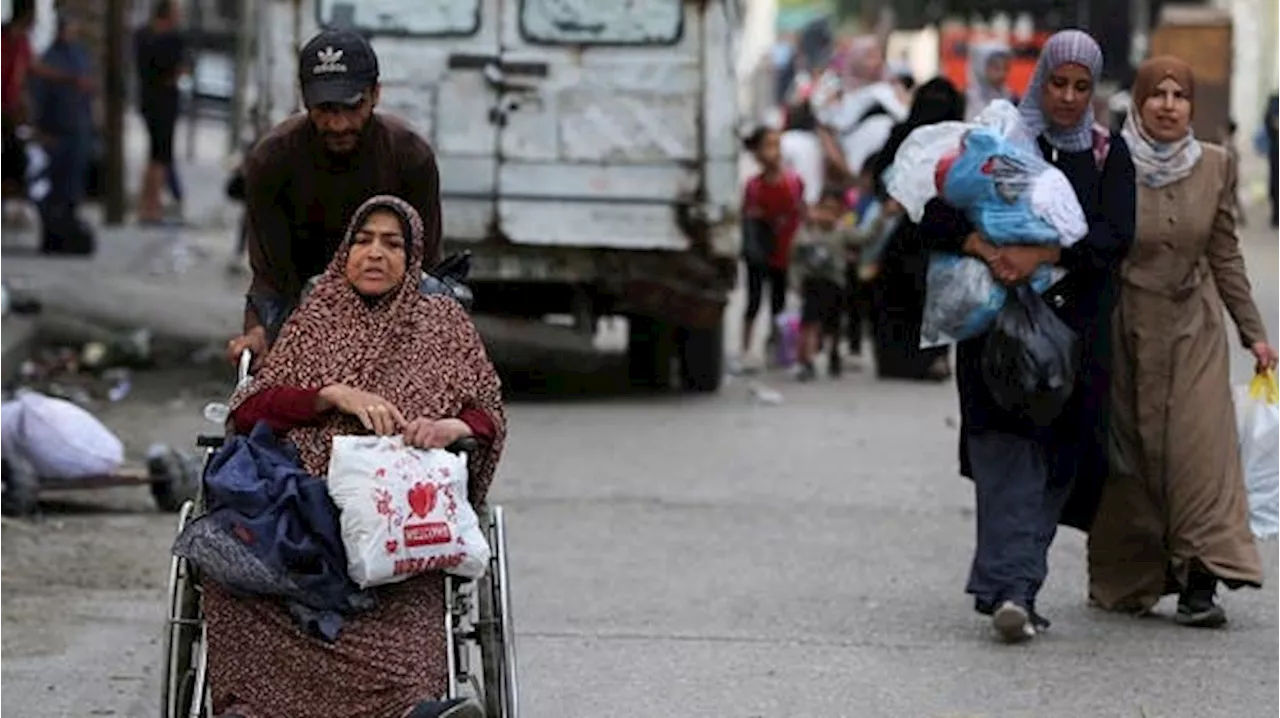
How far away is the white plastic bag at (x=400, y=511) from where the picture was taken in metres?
6.49

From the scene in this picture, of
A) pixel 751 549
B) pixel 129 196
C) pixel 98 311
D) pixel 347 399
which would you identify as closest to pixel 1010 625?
pixel 751 549

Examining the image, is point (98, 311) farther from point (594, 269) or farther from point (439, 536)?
point (439, 536)

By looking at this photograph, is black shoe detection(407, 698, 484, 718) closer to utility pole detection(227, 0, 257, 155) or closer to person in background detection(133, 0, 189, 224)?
utility pole detection(227, 0, 257, 155)

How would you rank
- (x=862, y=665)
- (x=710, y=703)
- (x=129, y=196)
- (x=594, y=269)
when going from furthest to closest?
(x=129, y=196)
(x=594, y=269)
(x=862, y=665)
(x=710, y=703)

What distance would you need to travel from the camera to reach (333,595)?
21.5 feet

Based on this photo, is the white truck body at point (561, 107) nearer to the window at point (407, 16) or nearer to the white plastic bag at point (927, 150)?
the window at point (407, 16)

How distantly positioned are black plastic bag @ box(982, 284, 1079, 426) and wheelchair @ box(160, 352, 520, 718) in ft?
7.44

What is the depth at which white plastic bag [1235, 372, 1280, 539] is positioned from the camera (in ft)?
31.2

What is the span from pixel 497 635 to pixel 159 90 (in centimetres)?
2122

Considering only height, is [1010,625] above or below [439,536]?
below

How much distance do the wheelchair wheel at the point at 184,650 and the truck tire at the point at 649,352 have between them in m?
9.66

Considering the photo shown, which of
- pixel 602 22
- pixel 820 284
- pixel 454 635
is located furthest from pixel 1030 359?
pixel 820 284

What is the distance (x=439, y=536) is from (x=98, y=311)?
12.7 meters

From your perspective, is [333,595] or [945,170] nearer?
[333,595]
